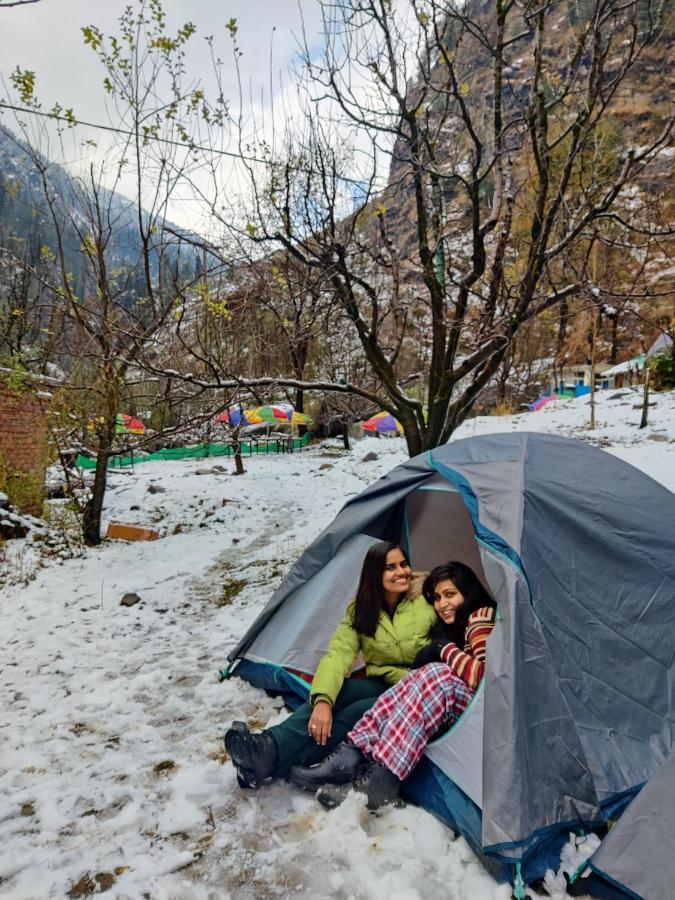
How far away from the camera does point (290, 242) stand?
214 inches

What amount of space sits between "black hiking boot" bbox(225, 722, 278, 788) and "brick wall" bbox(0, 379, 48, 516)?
209 inches

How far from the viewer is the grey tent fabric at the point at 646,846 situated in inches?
62.5

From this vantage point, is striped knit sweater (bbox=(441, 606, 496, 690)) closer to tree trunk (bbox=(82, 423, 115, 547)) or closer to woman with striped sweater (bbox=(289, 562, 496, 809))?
woman with striped sweater (bbox=(289, 562, 496, 809))

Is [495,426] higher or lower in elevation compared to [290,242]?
lower

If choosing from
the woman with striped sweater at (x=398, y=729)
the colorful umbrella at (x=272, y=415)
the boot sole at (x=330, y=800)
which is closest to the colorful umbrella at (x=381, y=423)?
the colorful umbrella at (x=272, y=415)

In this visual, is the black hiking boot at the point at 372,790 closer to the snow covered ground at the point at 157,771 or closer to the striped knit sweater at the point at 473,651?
the snow covered ground at the point at 157,771

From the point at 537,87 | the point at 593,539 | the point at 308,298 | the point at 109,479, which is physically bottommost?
the point at 109,479

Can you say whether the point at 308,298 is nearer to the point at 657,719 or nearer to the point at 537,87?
the point at 537,87

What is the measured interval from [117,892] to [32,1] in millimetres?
2823

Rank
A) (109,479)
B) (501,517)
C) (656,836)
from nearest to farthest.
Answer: (656,836) < (501,517) < (109,479)

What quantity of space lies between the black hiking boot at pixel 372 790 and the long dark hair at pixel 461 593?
73cm

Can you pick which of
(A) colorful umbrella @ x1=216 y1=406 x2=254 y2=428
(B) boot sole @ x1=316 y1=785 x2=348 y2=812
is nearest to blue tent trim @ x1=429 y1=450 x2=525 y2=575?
(B) boot sole @ x1=316 y1=785 x2=348 y2=812

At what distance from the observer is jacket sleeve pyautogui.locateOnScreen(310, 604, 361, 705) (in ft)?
8.05

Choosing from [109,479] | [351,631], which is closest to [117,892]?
[351,631]
